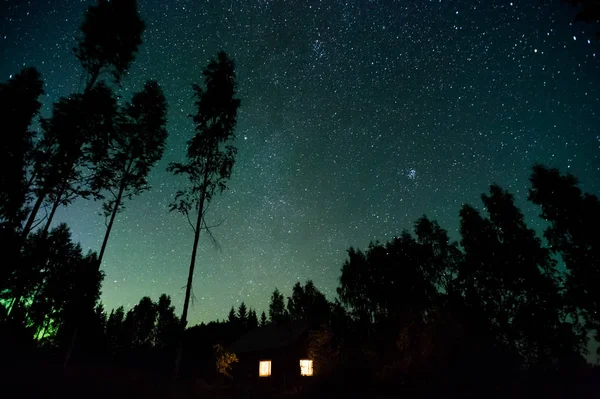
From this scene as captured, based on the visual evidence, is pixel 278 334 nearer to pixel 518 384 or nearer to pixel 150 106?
pixel 518 384

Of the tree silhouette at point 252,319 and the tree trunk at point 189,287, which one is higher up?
the tree silhouette at point 252,319

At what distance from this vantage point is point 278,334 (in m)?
34.4

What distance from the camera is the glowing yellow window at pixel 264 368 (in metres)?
31.2

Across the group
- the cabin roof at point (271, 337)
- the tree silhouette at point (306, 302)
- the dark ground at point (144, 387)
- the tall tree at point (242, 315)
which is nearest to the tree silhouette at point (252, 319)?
the tall tree at point (242, 315)

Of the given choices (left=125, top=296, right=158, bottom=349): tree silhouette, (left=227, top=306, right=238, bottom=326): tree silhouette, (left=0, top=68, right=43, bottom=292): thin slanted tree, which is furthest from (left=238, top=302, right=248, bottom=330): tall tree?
(left=0, top=68, right=43, bottom=292): thin slanted tree

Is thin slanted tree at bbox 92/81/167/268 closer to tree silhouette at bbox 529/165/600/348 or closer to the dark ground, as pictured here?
the dark ground

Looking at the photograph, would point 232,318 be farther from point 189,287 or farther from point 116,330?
point 189,287

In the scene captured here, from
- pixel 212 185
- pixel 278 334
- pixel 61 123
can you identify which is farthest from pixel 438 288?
pixel 61 123

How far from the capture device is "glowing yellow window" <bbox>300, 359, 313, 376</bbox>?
99.3ft

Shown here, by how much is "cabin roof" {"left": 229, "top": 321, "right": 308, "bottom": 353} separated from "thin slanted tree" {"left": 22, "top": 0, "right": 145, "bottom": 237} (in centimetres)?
2444

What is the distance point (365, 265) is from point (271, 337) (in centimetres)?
1544

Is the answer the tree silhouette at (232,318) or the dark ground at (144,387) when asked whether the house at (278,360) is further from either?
the tree silhouette at (232,318)

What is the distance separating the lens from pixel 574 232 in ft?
72.8

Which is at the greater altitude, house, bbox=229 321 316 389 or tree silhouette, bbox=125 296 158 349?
tree silhouette, bbox=125 296 158 349
